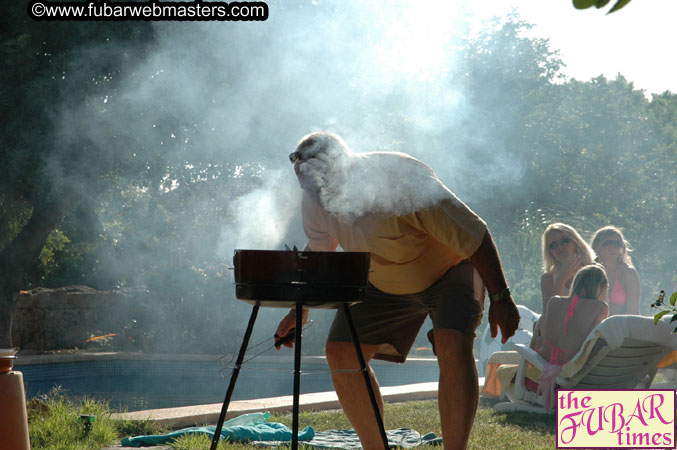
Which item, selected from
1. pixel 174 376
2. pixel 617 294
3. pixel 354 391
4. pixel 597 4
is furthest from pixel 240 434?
pixel 174 376

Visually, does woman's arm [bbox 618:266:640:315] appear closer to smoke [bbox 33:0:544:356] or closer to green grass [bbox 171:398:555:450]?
green grass [bbox 171:398:555:450]

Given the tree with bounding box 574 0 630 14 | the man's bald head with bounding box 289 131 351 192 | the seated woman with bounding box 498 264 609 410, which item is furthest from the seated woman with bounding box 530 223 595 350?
the tree with bounding box 574 0 630 14

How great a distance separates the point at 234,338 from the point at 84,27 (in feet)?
17.0

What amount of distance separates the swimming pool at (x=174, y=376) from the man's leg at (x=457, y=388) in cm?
585

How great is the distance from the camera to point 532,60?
20.9 meters

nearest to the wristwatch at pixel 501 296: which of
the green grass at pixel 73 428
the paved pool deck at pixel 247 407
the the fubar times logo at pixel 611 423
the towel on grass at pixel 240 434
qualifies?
the the fubar times logo at pixel 611 423

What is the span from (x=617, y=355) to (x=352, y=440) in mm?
1829

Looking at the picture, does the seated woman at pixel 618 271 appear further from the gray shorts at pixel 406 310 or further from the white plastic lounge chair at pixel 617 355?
the gray shorts at pixel 406 310

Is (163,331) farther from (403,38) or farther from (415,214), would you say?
(415,214)

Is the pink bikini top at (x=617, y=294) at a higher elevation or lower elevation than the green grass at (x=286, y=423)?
higher

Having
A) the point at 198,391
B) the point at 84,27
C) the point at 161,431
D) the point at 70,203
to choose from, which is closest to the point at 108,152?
the point at 70,203

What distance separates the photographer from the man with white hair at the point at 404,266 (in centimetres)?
266

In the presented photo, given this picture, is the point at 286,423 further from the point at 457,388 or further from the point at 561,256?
the point at 561,256

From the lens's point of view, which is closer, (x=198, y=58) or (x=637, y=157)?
(x=198, y=58)
